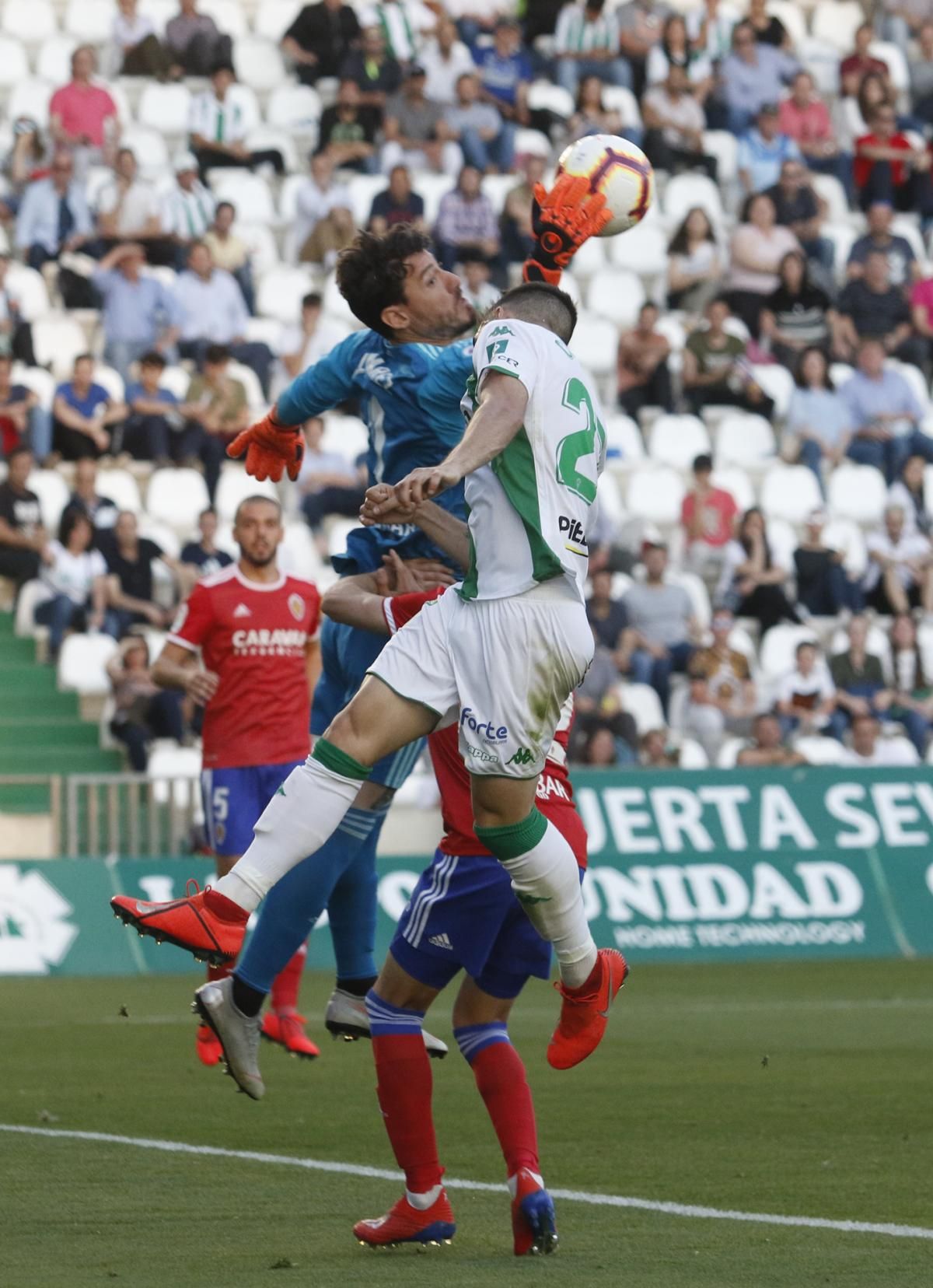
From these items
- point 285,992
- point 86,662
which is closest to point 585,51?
point 86,662

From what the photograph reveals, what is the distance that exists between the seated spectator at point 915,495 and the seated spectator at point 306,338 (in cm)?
521

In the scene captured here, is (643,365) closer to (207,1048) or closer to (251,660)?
(251,660)

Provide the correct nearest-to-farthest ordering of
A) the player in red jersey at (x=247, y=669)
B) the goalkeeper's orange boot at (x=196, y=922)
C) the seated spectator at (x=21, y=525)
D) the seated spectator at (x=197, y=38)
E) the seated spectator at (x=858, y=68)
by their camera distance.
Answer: the goalkeeper's orange boot at (x=196, y=922) < the player in red jersey at (x=247, y=669) < the seated spectator at (x=21, y=525) < the seated spectator at (x=197, y=38) < the seated spectator at (x=858, y=68)

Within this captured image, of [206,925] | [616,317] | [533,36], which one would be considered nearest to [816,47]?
[533,36]

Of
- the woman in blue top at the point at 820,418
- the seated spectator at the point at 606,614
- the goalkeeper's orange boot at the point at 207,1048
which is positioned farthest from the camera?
the woman in blue top at the point at 820,418

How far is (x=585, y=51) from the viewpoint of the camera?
81.3 feet

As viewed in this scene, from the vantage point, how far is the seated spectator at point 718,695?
1889 centimetres

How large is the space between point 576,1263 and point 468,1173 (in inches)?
64.6

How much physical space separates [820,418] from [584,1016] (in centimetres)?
1705

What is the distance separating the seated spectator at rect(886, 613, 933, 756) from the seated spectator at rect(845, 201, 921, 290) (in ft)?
15.0

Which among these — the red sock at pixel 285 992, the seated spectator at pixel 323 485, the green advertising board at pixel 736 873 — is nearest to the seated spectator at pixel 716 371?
the seated spectator at pixel 323 485

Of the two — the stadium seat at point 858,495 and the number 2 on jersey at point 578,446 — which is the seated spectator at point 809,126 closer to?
the stadium seat at point 858,495

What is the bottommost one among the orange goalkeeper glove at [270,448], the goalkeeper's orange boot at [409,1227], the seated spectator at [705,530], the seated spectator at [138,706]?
the seated spectator at [138,706]

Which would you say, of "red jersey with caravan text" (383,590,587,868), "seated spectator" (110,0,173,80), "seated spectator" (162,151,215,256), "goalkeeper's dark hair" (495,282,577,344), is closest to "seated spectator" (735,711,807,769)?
"seated spectator" (162,151,215,256)
